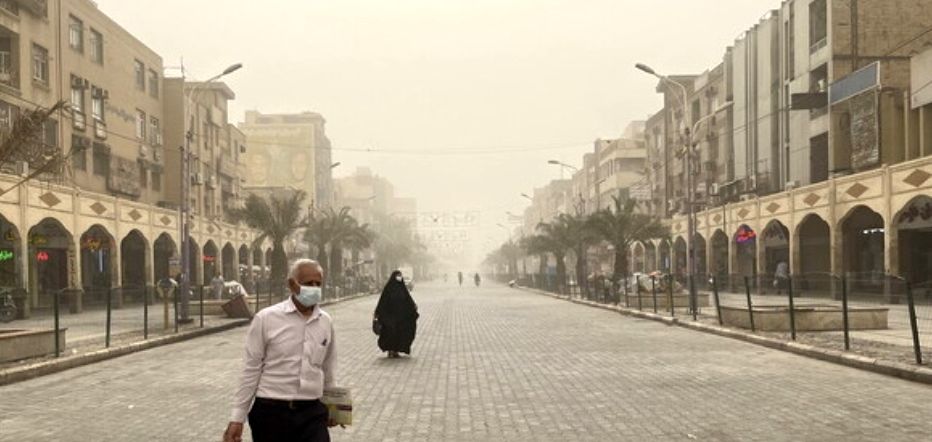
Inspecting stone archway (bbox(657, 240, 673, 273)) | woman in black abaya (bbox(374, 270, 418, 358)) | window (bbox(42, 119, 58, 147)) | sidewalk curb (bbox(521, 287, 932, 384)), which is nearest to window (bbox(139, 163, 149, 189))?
window (bbox(42, 119, 58, 147))

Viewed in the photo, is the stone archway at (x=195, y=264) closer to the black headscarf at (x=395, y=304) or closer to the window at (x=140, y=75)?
the window at (x=140, y=75)

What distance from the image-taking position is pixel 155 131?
54.5 metres

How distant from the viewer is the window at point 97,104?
44.7m

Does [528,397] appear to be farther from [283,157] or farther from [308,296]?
[283,157]

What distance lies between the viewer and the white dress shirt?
4414 millimetres

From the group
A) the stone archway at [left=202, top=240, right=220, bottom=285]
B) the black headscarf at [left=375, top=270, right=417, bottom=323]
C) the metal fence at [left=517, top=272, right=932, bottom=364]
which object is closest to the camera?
the metal fence at [left=517, top=272, right=932, bottom=364]

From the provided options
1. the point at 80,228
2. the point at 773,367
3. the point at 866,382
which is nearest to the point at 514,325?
the point at 773,367

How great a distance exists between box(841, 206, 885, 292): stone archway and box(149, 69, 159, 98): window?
1529 inches

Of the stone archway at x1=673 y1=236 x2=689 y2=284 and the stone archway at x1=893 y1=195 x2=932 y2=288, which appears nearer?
the stone archway at x1=893 y1=195 x2=932 y2=288

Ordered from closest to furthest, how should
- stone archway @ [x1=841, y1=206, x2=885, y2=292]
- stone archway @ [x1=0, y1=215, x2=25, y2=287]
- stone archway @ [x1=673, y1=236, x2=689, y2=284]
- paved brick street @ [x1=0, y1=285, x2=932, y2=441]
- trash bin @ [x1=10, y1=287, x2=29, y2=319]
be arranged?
paved brick street @ [x1=0, y1=285, x2=932, y2=441]
trash bin @ [x1=10, y1=287, x2=29, y2=319]
stone archway @ [x1=0, y1=215, x2=25, y2=287]
stone archway @ [x1=841, y1=206, x2=885, y2=292]
stone archway @ [x1=673, y1=236, x2=689, y2=284]

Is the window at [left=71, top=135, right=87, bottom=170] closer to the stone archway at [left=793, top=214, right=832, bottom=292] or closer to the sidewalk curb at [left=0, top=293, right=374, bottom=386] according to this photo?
the sidewalk curb at [left=0, top=293, right=374, bottom=386]

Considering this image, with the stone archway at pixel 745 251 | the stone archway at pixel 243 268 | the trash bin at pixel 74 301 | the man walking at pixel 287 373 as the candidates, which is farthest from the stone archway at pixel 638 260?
the man walking at pixel 287 373

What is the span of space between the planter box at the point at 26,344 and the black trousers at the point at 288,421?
11.9 m

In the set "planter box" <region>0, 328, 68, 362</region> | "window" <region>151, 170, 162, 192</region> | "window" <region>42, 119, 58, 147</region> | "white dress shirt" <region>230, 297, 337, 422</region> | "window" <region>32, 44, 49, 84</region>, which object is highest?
"window" <region>32, 44, 49, 84</region>
